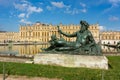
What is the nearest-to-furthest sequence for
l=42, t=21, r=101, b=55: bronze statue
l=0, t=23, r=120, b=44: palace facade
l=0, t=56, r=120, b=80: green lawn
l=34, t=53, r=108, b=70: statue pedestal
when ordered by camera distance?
l=0, t=56, r=120, b=80: green lawn → l=34, t=53, r=108, b=70: statue pedestal → l=42, t=21, r=101, b=55: bronze statue → l=0, t=23, r=120, b=44: palace facade

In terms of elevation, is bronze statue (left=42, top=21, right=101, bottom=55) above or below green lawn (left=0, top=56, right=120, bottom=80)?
above

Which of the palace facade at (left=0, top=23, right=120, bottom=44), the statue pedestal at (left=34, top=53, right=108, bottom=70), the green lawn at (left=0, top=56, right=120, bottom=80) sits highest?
the palace facade at (left=0, top=23, right=120, bottom=44)

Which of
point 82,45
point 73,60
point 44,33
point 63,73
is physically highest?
point 44,33

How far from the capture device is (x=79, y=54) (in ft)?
46.3

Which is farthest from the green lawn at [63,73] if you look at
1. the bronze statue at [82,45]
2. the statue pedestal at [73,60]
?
the bronze statue at [82,45]

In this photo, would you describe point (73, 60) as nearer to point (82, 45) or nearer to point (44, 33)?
point (82, 45)

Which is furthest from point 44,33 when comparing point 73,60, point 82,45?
point 73,60

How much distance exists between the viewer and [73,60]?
1420cm

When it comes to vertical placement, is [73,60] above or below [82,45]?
below

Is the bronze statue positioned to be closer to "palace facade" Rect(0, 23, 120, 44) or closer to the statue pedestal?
the statue pedestal

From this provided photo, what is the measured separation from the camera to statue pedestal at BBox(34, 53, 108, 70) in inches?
542

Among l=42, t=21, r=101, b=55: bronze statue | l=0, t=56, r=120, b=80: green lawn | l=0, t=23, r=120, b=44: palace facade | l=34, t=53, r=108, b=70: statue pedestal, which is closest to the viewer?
l=0, t=56, r=120, b=80: green lawn

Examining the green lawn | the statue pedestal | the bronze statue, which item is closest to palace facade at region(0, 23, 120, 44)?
the bronze statue

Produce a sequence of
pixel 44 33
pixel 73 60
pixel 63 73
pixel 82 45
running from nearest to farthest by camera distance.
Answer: pixel 63 73
pixel 73 60
pixel 82 45
pixel 44 33
